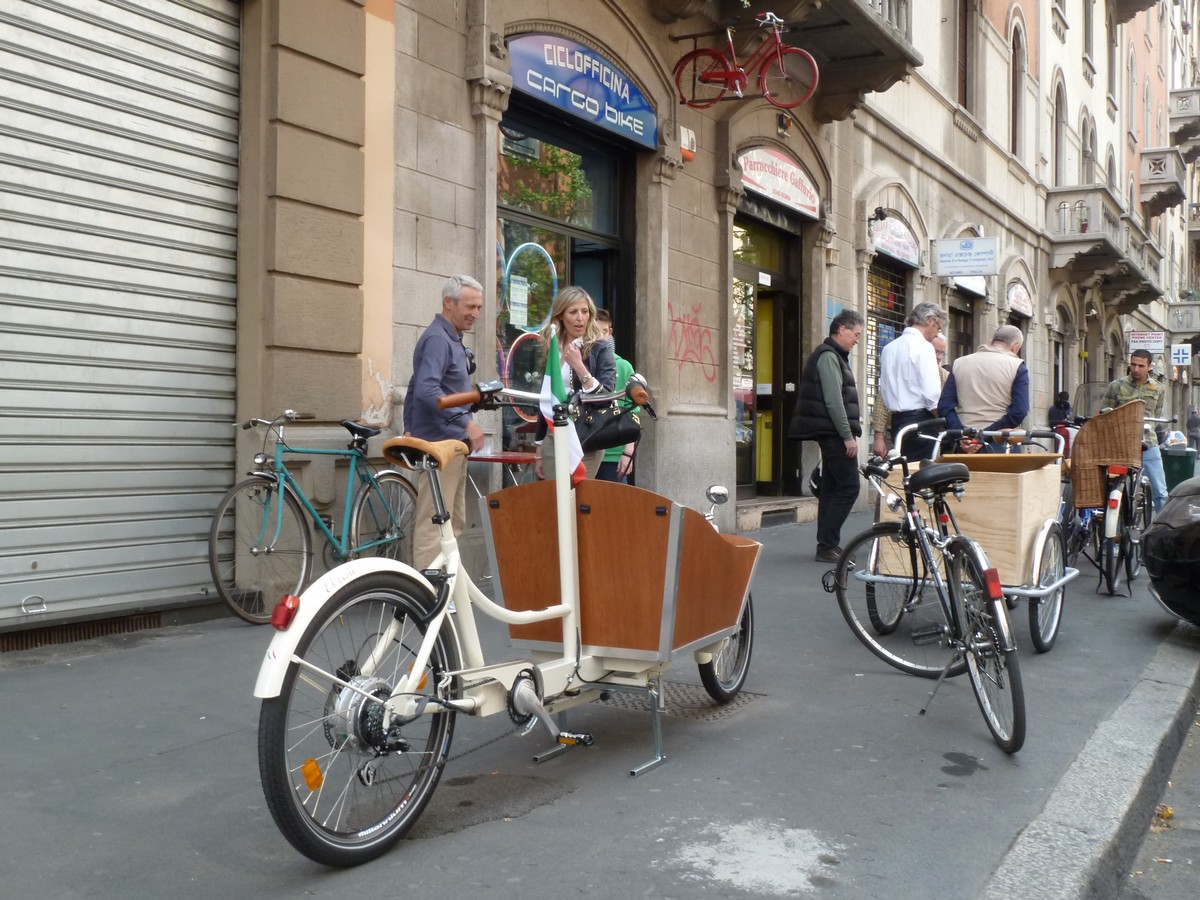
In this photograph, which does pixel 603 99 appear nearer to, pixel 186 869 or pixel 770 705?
pixel 770 705

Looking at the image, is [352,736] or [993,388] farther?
[993,388]

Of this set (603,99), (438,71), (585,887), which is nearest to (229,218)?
(438,71)

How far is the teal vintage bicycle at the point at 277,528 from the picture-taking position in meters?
6.10

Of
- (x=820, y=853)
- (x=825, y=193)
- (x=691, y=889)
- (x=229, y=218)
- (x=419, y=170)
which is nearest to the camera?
(x=691, y=889)

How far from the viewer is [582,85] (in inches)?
360

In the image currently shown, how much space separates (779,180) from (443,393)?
7202 mm

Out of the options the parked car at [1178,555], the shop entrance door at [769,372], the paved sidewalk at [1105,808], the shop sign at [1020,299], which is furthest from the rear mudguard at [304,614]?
the shop sign at [1020,299]

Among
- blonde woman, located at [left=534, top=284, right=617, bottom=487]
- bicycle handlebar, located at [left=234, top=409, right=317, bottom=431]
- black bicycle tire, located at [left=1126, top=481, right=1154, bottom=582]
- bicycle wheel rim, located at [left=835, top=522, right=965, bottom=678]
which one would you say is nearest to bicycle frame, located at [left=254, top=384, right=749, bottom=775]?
bicycle wheel rim, located at [left=835, top=522, right=965, bottom=678]

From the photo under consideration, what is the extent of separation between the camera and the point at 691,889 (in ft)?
9.52

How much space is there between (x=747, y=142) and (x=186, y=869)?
393 inches

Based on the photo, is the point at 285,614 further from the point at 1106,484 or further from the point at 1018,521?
the point at 1106,484

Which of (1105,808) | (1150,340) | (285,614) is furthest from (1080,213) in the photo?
(285,614)

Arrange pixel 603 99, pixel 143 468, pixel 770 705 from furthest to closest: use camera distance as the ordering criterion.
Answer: pixel 603 99 → pixel 143 468 → pixel 770 705

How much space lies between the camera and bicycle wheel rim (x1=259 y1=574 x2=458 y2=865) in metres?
2.80
